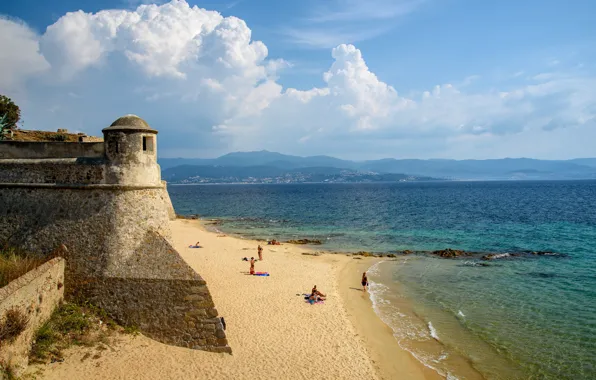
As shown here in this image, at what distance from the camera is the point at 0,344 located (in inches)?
379

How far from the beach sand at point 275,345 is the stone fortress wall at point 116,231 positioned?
2.99ft

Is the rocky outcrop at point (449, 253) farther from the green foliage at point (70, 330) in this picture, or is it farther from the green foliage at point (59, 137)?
the green foliage at point (59, 137)

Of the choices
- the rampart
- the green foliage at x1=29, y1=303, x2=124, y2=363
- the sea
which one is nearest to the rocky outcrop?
the sea

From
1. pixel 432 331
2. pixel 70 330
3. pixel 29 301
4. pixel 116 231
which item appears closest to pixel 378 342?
pixel 432 331

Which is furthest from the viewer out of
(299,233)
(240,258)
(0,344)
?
(299,233)

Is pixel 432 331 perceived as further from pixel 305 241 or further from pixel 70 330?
pixel 305 241

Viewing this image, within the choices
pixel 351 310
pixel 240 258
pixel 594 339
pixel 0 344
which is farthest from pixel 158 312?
pixel 594 339

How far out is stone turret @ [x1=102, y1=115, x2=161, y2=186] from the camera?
14.1 m

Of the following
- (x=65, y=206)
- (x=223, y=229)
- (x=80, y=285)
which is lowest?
(x=223, y=229)

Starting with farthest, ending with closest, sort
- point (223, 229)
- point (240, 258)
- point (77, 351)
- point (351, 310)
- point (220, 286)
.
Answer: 1. point (223, 229)
2. point (240, 258)
3. point (220, 286)
4. point (351, 310)
5. point (77, 351)

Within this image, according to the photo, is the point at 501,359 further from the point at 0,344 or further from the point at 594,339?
the point at 0,344

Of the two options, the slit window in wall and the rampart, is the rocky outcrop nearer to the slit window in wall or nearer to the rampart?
the slit window in wall

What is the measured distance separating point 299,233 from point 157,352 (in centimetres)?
3422

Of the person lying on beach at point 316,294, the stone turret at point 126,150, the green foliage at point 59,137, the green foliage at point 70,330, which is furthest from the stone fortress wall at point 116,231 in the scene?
the green foliage at point 59,137
